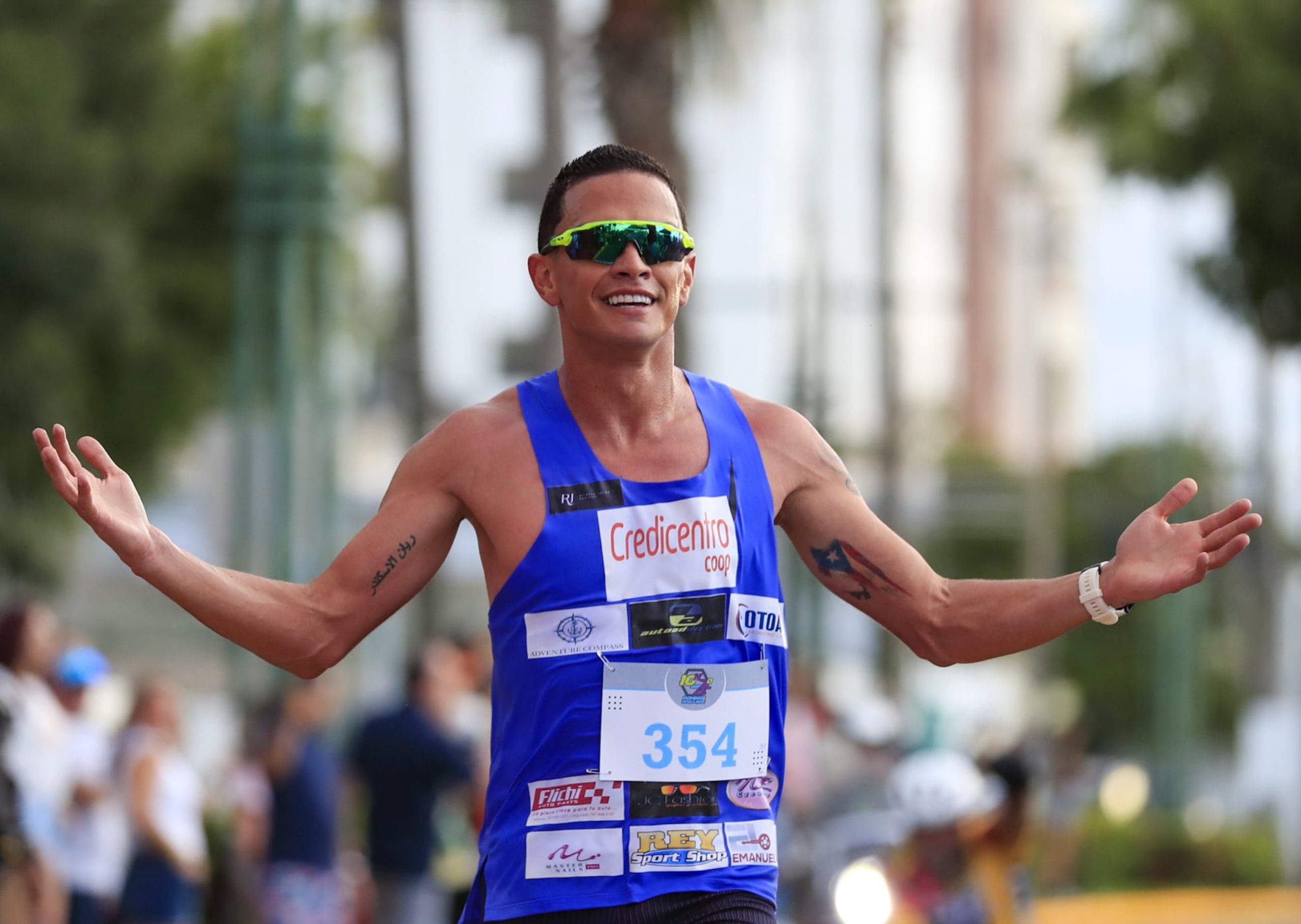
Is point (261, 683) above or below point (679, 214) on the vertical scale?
above

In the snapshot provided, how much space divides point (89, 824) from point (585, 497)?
7192 millimetres

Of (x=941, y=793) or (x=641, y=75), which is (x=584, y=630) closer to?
(x=941, y=793)

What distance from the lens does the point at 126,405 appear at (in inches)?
1064

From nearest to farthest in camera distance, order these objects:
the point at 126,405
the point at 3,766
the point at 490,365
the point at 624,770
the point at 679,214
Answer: the point at 624,770 < the point at 679,214 < the point at 3,766 < the point at 126,405 < the point at 490,365

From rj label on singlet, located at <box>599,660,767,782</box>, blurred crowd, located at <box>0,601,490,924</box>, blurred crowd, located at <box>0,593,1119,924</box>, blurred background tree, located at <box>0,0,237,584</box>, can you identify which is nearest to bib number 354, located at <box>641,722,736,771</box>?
rj label on singlet, located at <box>599,660,767,782</box>

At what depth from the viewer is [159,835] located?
33.3 ft

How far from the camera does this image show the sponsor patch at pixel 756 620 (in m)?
3.88

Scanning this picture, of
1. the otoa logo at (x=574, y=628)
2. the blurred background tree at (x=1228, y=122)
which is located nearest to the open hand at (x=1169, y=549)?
the otoa logo at (x=574, y=628)

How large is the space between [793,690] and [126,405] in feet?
44.1

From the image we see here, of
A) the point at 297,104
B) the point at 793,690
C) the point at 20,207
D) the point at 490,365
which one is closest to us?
the point at 297,104

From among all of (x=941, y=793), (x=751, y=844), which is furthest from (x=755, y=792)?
(x=941, y=793)

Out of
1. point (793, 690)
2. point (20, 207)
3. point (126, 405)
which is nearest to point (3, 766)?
point (793, 690)

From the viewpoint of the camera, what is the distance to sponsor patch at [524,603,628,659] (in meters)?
3.80

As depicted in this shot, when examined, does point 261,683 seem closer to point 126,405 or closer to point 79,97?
point 79,97
